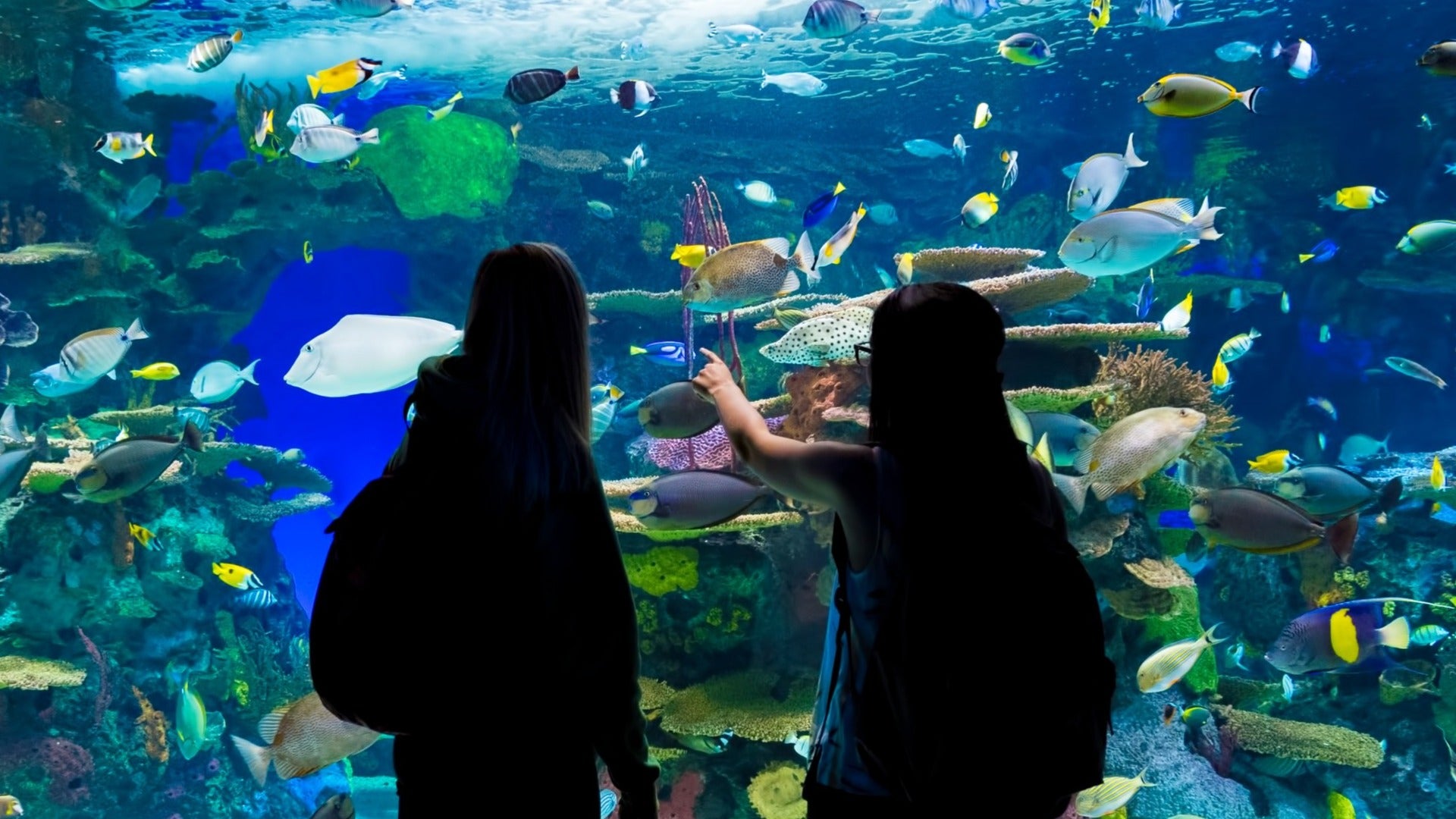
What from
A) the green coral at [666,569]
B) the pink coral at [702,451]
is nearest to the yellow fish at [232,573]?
the pink coral at [702,451]

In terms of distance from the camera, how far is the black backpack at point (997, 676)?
1403mm

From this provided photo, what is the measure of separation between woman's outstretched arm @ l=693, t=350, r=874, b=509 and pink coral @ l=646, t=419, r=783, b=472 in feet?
14.2

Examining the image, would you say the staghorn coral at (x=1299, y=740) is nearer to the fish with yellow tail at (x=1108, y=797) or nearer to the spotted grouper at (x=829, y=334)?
the fish with yellow tail at (x=1108, y=797)

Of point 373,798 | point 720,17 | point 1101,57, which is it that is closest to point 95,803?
point 373,798

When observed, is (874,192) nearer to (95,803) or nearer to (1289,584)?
(1289,584)

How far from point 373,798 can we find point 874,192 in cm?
1641

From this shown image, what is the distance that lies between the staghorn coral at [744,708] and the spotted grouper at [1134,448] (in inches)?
81.6

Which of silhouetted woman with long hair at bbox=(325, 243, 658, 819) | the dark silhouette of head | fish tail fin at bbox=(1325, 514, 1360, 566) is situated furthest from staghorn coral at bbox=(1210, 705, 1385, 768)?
silhouetted woman with long hair at bbox=(325, 243, 658, 819)

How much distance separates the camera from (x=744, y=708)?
4.80 meters

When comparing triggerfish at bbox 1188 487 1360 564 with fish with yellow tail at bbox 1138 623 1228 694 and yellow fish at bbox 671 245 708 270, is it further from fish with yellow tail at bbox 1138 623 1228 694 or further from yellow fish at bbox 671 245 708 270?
yellow fish at bbox 671 245 708 270

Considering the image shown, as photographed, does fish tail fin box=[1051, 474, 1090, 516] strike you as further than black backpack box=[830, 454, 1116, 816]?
Yes

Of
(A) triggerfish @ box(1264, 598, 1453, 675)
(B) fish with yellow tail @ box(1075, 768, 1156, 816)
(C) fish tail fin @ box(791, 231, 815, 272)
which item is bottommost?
(B) fish with yellow tail @ box(1075, 768, 1156, 816)

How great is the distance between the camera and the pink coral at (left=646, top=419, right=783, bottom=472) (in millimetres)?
6555

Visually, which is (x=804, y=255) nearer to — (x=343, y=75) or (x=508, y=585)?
(x=508, y=585)
